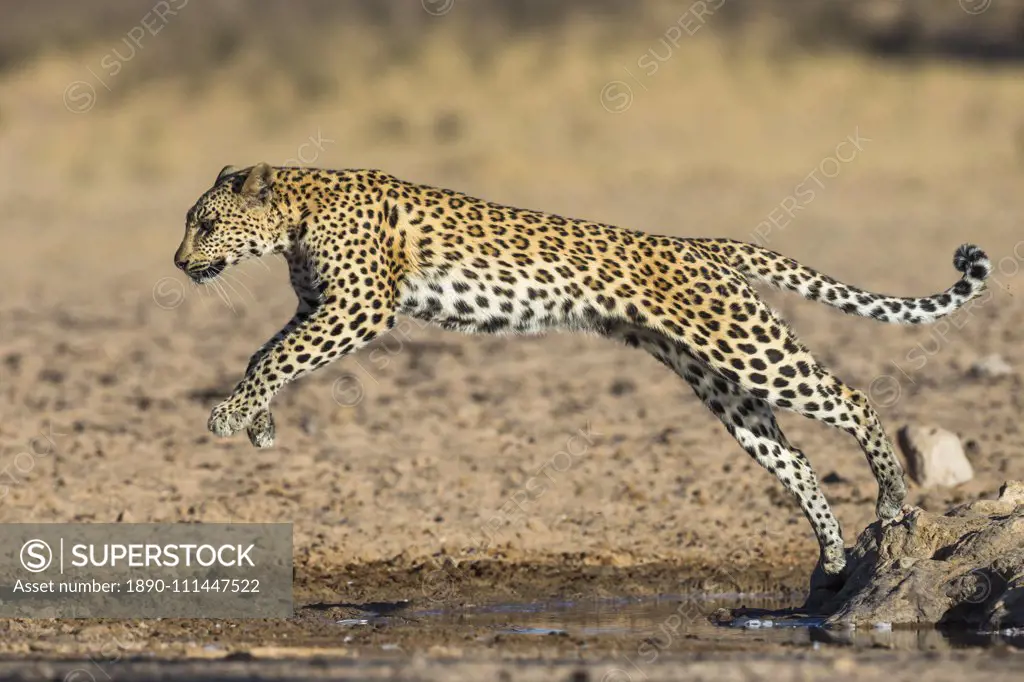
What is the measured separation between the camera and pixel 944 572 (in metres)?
9.74

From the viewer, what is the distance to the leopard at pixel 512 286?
1035cm

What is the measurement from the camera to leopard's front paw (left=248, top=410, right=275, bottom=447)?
10289 millimetres

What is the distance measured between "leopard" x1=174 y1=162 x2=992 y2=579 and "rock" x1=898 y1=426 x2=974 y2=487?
8.98 ft

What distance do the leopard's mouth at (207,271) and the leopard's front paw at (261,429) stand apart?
0.96m

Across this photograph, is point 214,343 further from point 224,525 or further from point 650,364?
point 224,525

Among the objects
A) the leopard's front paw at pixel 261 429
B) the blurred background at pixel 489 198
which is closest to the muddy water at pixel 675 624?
the leopard's front paw at pixel 261 429

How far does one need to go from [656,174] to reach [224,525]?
766 inches

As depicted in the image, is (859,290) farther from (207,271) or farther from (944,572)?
(207,271)

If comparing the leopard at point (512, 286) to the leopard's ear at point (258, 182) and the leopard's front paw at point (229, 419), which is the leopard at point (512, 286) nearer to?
the leopard's ear at point (258, 182)

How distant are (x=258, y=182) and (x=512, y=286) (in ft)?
5.15

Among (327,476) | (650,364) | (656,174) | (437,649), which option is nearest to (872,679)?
(437,649)

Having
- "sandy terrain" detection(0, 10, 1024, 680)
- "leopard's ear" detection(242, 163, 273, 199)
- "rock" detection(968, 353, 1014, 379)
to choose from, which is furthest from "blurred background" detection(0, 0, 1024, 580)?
"leopard's ear" detection(242, 163, 273, 199)

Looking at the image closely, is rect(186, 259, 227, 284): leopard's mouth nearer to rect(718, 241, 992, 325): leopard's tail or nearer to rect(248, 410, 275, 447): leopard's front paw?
rect(248, 410, 275, 447): leopard's front paw

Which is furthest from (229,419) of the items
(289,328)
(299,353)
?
(289,328)
